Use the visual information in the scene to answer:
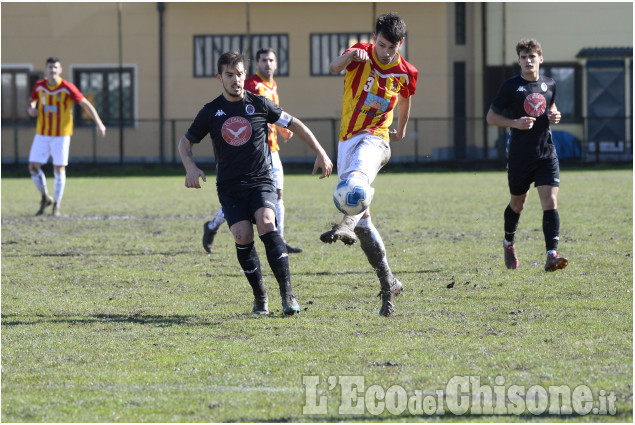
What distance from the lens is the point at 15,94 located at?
32.0 m

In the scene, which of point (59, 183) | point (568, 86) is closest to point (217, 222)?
point (59, 183)

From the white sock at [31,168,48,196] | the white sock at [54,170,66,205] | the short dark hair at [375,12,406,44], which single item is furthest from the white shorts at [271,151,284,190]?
the white sock at [31,168,48,196]

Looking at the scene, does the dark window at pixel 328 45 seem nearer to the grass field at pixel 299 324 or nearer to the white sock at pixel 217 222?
the grass field at pixel 299 324

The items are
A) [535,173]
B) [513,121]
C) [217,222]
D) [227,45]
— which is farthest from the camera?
[227,45]

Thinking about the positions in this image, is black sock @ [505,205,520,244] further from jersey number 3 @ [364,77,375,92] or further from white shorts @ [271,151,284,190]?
jersey number 3 @ [364,77,375,92]

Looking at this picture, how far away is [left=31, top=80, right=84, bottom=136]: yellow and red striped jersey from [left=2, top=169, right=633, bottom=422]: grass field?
A: 2547mm

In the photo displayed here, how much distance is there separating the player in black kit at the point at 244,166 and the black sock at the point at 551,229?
2472 millimetres

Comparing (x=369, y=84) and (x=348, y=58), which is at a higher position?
(x=348, y=58)

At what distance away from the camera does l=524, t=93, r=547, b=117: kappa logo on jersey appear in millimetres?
8703

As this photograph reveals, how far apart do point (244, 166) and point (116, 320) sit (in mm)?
1316

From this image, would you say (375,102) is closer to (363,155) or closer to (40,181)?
(363,155)

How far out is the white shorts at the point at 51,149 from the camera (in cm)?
1544

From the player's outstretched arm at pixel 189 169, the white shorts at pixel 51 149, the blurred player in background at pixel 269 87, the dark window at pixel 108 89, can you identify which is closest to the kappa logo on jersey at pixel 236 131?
the player's outstretched arm at pixel 189 169

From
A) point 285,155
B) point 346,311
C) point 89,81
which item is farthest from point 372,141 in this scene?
point 89,81
